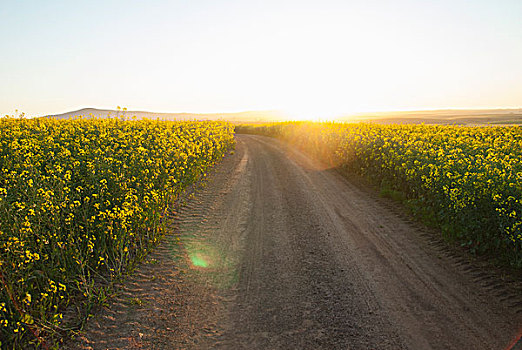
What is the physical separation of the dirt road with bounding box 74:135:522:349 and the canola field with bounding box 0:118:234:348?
73cm

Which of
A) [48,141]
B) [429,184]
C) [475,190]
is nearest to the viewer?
[475,190]

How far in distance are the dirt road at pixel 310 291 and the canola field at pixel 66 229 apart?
73 cm

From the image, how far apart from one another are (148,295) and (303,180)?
10.5 meters

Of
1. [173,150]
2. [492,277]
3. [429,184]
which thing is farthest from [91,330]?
[429,184]

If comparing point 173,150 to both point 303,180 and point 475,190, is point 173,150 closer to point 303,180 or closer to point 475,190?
point 303,180

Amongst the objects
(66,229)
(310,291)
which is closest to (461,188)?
(310,291)

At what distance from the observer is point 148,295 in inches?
240

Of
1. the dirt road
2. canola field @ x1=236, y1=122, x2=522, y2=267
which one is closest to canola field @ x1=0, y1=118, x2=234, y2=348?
the dirt road

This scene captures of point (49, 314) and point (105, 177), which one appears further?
point (105, 177)

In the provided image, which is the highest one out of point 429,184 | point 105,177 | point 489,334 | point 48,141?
point 48,141

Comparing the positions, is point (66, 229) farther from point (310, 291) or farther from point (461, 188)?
point (461, 188)

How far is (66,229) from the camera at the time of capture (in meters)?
6.34

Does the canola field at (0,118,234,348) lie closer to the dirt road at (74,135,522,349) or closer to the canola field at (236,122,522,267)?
the dirt road at (74,135,522,349)

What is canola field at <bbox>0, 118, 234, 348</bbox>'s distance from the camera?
Answer: 16.3 feet
